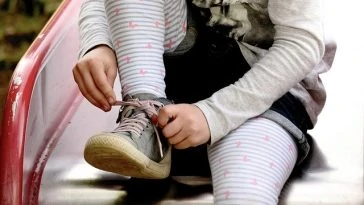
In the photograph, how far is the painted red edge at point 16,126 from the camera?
0.80m

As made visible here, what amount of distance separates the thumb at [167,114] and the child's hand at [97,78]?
0.06 meters

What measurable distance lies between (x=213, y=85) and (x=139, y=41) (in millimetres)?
104

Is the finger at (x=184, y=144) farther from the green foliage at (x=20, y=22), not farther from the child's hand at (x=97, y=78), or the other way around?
the green foliage at (x=20, y=22)

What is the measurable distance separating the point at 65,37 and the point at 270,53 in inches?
13.6

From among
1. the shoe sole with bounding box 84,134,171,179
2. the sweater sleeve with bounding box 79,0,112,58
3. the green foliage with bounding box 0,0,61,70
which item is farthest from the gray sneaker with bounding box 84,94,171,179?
the green foliage with bounding box 0,0,61,70

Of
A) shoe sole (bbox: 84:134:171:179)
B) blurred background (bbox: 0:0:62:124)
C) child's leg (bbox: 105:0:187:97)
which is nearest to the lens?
shoe sole (bbox: 84:134:171:179)

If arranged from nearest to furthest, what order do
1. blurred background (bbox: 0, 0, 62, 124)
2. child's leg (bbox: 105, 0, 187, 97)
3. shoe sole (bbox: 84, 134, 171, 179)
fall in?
1. shoe sole (bbox: 84, 134, 171, 179)
2. child's leg (bbox: 105, 0, 187, 97)
3. blurred background (bbox: 0, 0, 62, 124)

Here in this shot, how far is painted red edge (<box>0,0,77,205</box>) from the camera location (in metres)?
0.80

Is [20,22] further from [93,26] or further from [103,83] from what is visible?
[103,83]

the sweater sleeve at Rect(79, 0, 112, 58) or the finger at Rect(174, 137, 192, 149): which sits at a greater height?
the sweater sleeve at Rect(79, 0, 112, 58)

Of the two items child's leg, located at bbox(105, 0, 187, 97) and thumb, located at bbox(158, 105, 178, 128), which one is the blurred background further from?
thumb, located at bbox(158, 105, 178, 128)

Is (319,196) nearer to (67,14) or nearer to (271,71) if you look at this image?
(271,71)

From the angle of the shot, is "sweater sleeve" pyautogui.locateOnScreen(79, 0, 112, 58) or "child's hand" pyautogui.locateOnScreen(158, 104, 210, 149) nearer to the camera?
"child's hand" pyautogui.locateOnScreen(158, 104, 210, 149)

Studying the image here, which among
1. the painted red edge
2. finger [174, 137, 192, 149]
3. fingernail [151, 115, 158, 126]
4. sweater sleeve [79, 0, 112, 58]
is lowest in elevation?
the painted red edge
